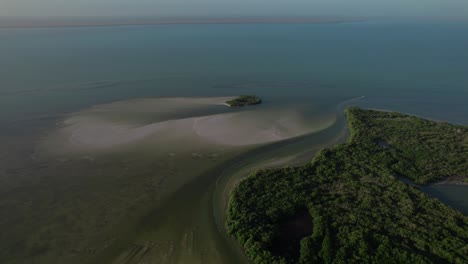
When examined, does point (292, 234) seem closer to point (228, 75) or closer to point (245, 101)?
point (245, 101)

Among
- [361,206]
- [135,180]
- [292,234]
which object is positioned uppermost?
[135,180]

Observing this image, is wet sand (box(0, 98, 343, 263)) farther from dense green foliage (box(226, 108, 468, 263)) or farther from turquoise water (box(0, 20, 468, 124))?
turquoise water (box(0, 20, 468, 124))

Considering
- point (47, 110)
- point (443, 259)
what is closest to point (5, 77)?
point (47, 110)

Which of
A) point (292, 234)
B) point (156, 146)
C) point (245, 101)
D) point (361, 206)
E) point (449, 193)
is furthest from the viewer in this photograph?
point (245, 101)

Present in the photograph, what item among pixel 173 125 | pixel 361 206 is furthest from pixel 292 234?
pixel 173 125

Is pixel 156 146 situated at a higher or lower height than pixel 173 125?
lower

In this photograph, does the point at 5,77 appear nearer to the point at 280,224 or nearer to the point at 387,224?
the point at 280,224

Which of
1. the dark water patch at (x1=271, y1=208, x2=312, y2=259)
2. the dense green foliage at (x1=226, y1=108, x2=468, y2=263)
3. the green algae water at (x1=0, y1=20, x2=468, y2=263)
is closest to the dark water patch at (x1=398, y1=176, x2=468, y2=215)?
the green algae water at (x1=0, y1=20, x2=468, y2=263)
